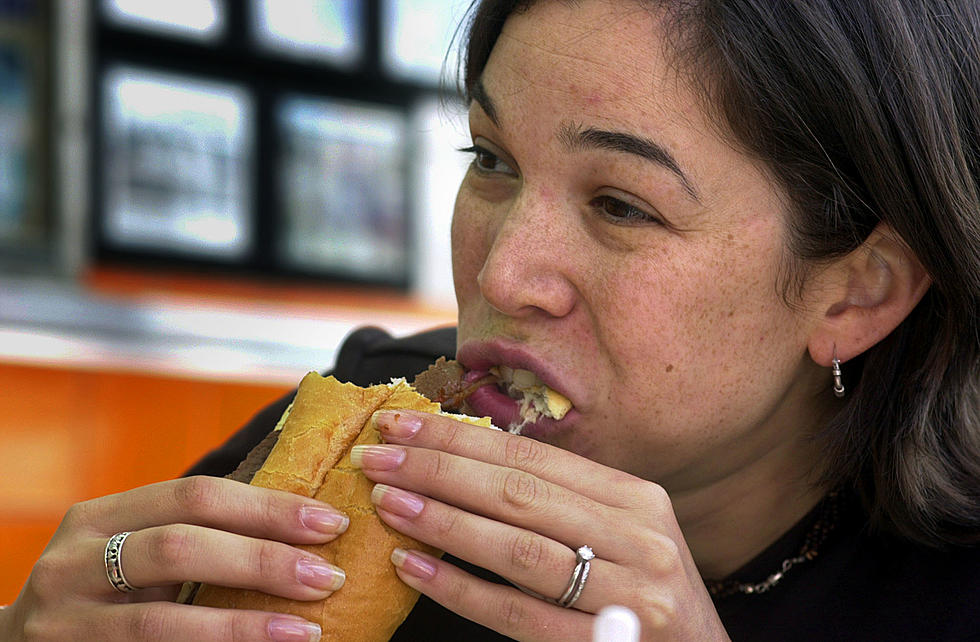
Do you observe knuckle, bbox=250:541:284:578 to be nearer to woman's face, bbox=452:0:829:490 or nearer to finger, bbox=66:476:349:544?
finger, bbox=66:476:349:544

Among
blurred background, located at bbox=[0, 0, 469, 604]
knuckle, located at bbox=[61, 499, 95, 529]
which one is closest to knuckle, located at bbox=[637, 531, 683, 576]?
knuckle, located at bbox=[61, 499, 95, 529]

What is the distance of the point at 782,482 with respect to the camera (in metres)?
1.83

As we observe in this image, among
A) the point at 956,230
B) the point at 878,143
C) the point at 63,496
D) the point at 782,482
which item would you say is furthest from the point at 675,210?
the point at 63,496

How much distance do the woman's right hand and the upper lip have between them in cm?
37

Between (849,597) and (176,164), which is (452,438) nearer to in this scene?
(849,597)

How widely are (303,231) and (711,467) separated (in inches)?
131

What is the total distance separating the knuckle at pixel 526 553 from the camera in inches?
49.1

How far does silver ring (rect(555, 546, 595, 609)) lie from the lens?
125 cm

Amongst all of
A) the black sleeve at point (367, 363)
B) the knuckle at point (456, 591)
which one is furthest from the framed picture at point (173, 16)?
the knuckle at point (456, 591)

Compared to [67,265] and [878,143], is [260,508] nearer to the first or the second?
[878,143]

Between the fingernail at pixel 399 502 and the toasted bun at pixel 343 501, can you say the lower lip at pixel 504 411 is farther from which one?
the fingernail at pixel 399 502

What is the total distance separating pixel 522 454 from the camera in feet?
4.27

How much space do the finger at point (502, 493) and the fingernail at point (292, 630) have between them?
191 mm

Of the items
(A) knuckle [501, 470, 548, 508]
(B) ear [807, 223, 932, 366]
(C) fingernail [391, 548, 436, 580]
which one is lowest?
(C) fingernail [391, 548, 436, 580]
